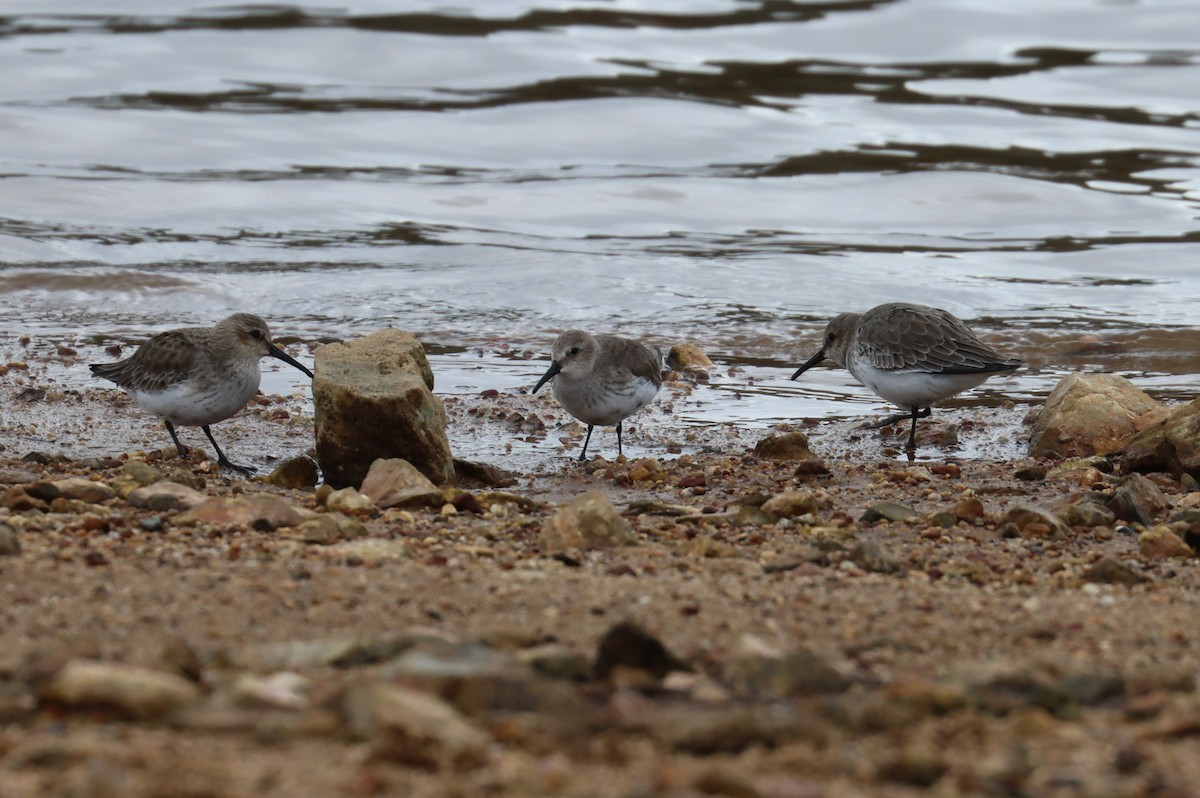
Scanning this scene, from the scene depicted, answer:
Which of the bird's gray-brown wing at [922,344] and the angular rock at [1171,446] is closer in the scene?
the angular rock at [1171,446]

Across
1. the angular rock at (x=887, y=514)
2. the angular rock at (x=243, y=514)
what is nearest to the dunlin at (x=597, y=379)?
the angular rock at (x=887, y=514)

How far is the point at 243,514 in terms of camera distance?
17.0 feet

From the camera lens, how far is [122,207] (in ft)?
48.4

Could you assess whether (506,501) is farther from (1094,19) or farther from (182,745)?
(1094,19)

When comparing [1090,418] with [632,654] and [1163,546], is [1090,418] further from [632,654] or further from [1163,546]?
[632,654]

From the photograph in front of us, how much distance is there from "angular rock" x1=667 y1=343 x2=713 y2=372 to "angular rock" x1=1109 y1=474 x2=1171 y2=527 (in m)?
4.33

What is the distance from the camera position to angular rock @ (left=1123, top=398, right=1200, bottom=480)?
679cm

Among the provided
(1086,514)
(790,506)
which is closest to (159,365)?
(790,506)

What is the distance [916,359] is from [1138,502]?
2.73 metres

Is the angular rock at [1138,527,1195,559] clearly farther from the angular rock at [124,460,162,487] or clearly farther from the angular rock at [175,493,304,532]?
the angular rock at [124,460,162,487]

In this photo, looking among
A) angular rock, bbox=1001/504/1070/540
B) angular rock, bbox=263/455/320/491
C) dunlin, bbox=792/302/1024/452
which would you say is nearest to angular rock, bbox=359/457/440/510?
angular rock, bbox=263/455/320/491

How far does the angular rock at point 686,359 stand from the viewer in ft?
33.2

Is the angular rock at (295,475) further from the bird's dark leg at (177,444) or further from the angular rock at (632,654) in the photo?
the angular rock at (632,654)

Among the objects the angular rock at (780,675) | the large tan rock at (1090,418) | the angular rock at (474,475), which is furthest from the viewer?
the large tan rock at (1090,418)
